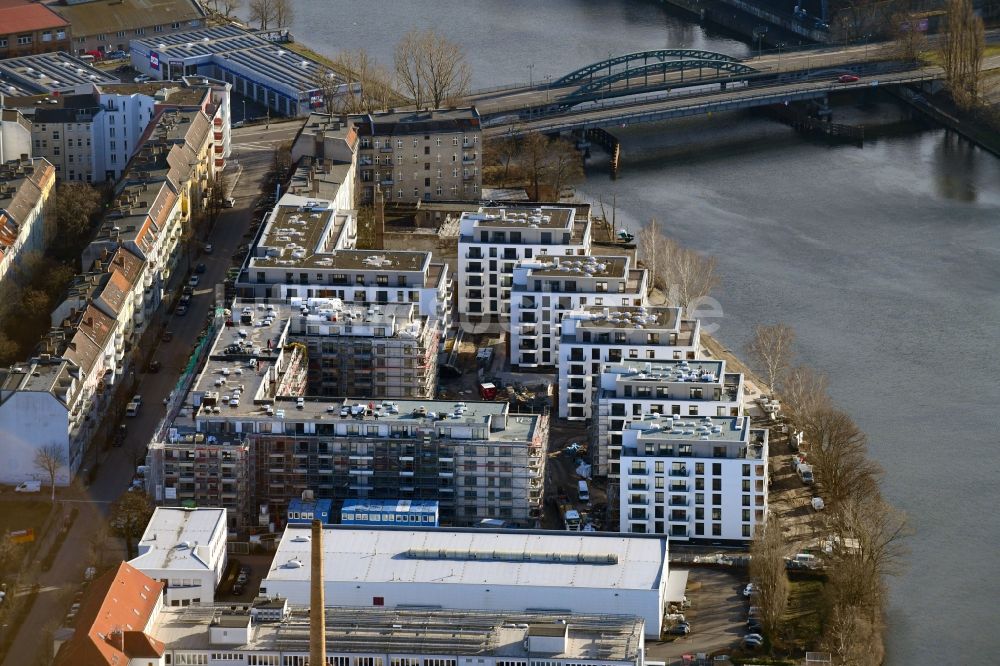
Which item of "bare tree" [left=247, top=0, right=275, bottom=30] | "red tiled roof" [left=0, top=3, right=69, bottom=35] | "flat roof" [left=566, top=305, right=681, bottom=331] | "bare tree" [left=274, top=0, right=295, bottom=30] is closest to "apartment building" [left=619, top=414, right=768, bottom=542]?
"flat roof" [left=566, top=305, right=681, bottom=331]

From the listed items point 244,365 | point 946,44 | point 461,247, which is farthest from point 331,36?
point 244,365

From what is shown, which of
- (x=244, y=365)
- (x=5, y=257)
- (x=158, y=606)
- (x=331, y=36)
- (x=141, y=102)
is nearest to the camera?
(x=158, y=606)

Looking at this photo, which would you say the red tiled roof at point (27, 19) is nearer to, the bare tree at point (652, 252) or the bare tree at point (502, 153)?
the bare tree at point (502, 153)

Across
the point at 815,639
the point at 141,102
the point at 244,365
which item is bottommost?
the point at 815,639

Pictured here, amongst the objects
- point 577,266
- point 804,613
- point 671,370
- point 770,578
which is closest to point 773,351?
point 671,370

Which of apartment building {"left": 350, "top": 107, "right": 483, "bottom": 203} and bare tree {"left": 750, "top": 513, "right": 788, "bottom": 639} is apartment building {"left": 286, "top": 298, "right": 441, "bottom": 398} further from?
apartment building {"left": 350, "top": 107, "right": 483, "bottom": 203}

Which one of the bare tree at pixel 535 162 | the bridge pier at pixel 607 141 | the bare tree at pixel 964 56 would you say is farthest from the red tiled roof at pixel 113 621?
the bare tree at pixel 964 56

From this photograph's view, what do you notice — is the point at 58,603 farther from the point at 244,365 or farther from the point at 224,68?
the point at 224,68
